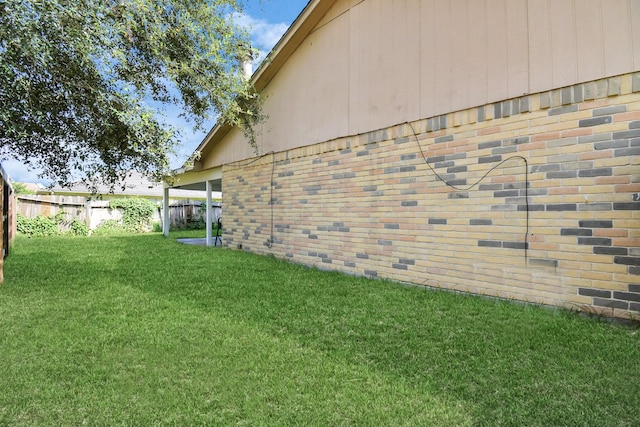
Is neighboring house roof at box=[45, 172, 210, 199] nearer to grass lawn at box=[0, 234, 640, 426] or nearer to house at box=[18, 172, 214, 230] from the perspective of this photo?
house at box=[18, 172, 214, 230]

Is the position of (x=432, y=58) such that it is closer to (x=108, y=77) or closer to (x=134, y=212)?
(x=108, y=77)

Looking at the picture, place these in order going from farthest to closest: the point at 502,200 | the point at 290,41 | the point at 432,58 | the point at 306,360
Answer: the point at 290,41
the point at 432,58
the point at 502,200
the point at 306,360

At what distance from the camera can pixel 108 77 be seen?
4.71m

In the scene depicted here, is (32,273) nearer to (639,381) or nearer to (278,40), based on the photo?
(278,40)

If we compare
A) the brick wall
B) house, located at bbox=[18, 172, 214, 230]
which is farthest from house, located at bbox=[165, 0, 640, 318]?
house, located at bbox=[18, 172, 214, 230]

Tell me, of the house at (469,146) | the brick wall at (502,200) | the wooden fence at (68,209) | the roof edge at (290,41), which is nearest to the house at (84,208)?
the wooden fence at (68,209)

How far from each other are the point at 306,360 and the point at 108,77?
4244 millimetres

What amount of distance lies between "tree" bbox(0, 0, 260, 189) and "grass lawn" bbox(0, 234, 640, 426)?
6.78ft

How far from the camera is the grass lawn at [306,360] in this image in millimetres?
2262

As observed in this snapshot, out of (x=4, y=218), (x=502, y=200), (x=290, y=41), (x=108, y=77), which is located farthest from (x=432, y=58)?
(x=4, y=218)

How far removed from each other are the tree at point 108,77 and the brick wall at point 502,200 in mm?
2648

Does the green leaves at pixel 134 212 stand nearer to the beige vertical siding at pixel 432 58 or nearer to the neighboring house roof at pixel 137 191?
the neighboring house roof at pixel 137 191

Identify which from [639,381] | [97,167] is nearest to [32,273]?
[97,167]

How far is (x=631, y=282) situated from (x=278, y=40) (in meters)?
7.04
